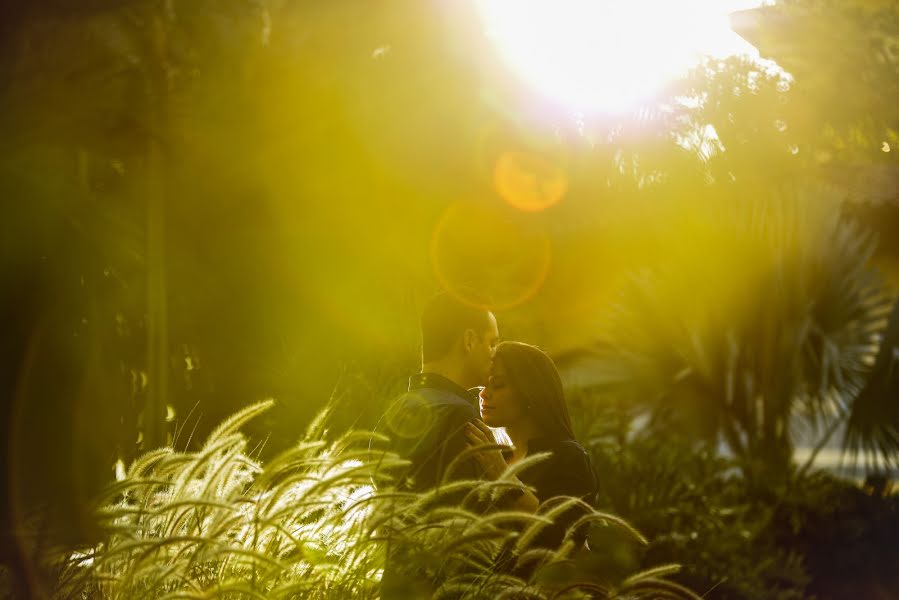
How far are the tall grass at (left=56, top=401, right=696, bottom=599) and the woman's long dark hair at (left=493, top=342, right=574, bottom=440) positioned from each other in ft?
1.32

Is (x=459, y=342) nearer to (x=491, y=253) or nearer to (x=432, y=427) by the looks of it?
(x=432, y=427)

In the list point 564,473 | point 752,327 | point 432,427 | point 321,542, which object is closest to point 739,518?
point 752,327

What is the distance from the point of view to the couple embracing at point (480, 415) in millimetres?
3668

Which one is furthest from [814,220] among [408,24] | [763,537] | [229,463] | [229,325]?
[229,463]

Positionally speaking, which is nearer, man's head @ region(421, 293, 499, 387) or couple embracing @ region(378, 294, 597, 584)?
couple embracing @ region(378, 294, 597, 584)

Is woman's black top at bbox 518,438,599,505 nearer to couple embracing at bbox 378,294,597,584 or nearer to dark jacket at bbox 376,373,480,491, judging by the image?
couple embracing at bbox 378,294,597,584

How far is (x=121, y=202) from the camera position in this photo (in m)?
7.80

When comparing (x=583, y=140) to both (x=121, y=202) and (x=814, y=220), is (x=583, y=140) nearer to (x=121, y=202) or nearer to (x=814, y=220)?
(x=814, y=220)

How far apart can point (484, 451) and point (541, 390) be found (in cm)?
55

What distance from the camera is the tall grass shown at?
3.29 m

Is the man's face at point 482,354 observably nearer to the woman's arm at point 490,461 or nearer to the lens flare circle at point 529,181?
the woman's arm at point 490,461

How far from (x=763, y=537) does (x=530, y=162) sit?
3.79 meters

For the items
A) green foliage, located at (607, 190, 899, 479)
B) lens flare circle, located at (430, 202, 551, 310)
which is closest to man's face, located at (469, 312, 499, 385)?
lens flare circle, located at (430, 202, 551, 310)

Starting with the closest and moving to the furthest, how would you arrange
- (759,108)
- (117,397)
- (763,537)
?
(117,397) < (763,537) < (759,108)
